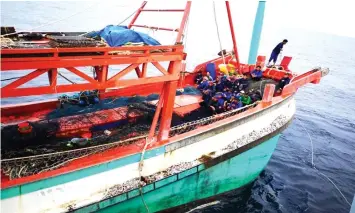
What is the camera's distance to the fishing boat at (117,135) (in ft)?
13.6

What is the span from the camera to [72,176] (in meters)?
4.46

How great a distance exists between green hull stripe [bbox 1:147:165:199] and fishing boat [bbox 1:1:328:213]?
15 millimetres

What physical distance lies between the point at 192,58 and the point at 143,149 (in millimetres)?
27352

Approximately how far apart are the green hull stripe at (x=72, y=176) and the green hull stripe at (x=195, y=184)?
1.90 ft

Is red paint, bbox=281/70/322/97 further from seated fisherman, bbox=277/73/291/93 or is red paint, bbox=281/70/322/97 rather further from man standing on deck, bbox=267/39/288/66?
man standing on deck, bbox=267/39/288/66

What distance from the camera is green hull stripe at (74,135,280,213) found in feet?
16.7

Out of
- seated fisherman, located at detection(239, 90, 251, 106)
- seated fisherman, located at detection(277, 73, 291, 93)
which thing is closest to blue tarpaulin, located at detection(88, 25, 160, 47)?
seated fisherman, located at detection(239, 90, 251, 106)

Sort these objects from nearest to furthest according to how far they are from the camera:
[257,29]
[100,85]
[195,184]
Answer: [100,85] < [195,184] < [257,29]

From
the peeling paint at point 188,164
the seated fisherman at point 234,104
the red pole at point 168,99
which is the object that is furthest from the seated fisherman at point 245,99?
the red pole at point 168,99

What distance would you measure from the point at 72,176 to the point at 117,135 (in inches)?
71.7

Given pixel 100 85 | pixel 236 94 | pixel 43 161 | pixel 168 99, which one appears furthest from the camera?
pixel 236 94

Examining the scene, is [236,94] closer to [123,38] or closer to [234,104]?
[234,104]

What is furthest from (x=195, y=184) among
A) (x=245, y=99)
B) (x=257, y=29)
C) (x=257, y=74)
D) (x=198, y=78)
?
(x=257, y=29)

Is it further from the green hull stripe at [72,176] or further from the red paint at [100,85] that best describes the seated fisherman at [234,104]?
the green hull stripe at [72,176]
